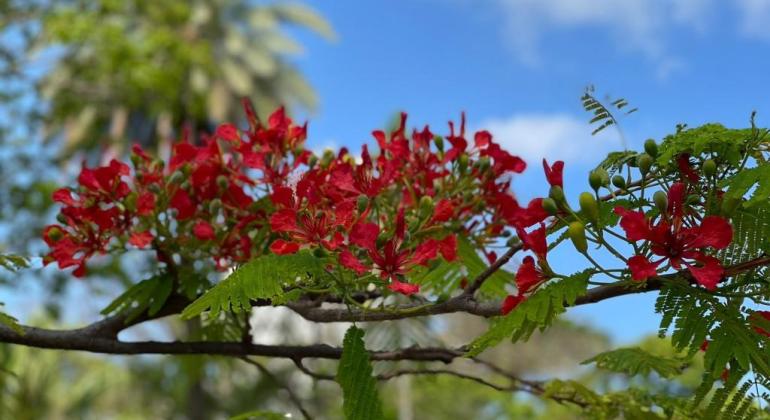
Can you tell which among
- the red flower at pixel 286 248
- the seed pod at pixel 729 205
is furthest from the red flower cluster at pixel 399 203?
the seed pod at pixel 729 205

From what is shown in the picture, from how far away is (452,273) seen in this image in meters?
2.53

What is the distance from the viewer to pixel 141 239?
7.57 feet

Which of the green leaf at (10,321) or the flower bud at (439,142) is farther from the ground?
the flower bud at (439,142)

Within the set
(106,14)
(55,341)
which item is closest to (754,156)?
(55,341)

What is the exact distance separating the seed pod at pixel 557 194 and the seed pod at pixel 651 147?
0.60 feet

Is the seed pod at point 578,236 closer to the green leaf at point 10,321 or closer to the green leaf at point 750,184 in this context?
the green leaf at point 750,184

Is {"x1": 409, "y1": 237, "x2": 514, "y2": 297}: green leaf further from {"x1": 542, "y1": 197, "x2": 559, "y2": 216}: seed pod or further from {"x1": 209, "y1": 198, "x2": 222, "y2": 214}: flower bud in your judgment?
{"x1": 542, "y1": 197, "x2": 559, "y2": 216}: seed pod

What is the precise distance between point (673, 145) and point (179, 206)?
131 cm

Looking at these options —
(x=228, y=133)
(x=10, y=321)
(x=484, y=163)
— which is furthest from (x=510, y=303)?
(x=228, y=133)

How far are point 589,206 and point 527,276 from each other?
A: 0.62 feet

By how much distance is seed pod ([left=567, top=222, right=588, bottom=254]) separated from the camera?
1434mm

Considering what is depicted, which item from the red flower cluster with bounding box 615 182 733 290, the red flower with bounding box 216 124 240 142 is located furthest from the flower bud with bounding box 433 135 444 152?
the red flower cluster with bounding box 615 182 733 290

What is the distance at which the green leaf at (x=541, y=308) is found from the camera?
4.85ft

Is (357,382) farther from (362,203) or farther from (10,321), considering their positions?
(10,321)
